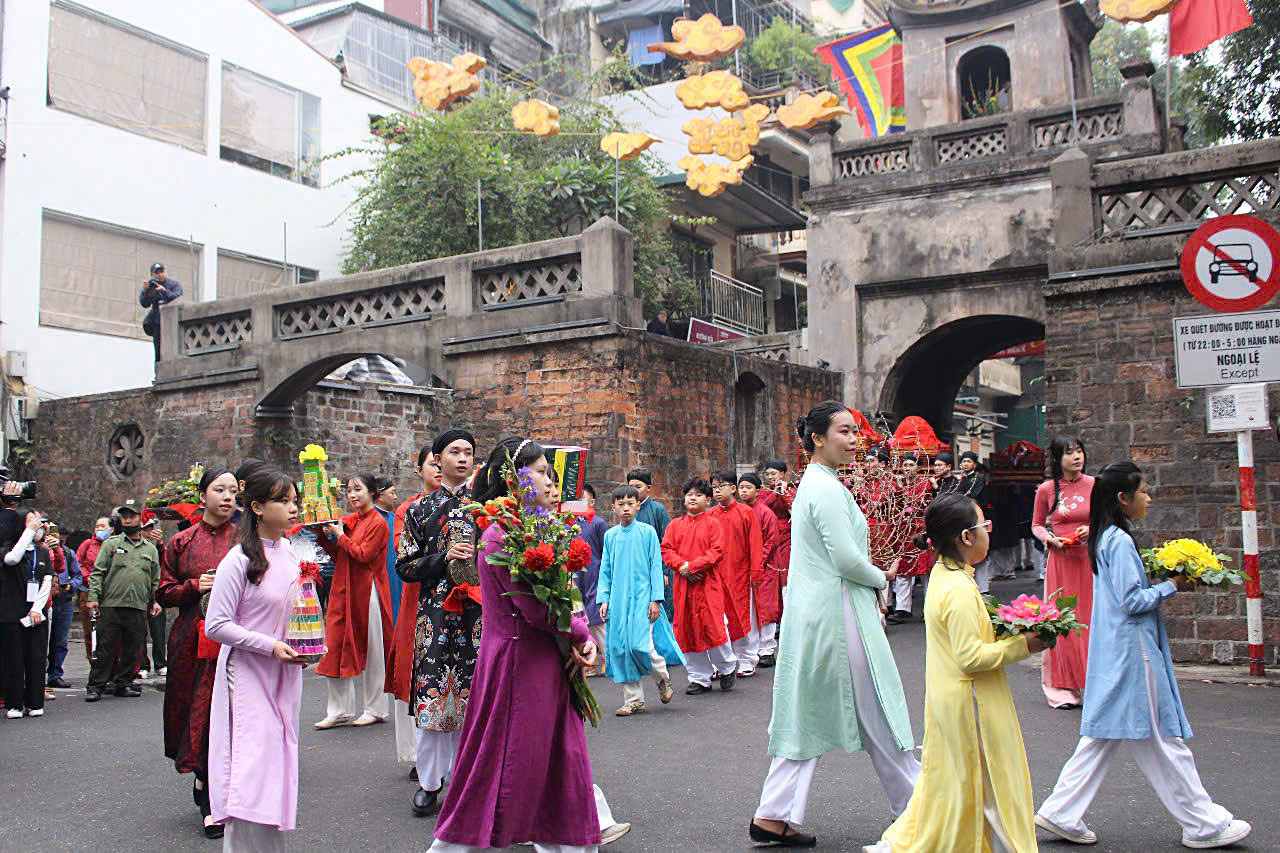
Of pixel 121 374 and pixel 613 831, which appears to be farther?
pixel 121 374

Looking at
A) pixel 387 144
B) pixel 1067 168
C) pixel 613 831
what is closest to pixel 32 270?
pixel 387 144

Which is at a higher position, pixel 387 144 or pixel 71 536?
pixel 387 144

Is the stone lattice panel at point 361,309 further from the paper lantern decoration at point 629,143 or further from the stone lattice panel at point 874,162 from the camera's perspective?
the stone lattice panel at point 874,162

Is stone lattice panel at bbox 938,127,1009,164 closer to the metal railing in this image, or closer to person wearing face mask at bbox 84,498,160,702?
the metal railing

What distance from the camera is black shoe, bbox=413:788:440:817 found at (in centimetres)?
582

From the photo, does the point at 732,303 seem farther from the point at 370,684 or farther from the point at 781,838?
the point at 781,838

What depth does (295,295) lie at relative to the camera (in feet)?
44.2

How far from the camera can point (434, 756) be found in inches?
227

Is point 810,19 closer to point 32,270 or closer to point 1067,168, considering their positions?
point 32,270

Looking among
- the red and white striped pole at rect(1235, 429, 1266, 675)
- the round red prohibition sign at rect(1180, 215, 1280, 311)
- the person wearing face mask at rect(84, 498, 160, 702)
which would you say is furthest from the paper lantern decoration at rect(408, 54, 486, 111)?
the red and white striped pole at rect(1235, 429, 1266, 675)

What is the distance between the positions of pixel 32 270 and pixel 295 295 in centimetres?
730

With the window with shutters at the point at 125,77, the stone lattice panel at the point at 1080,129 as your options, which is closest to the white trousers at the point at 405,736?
the stone lattice panel at the point at 1080,129

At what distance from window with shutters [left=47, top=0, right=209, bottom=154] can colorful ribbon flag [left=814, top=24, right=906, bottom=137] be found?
12122 mm

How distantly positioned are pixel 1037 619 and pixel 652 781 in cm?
290
